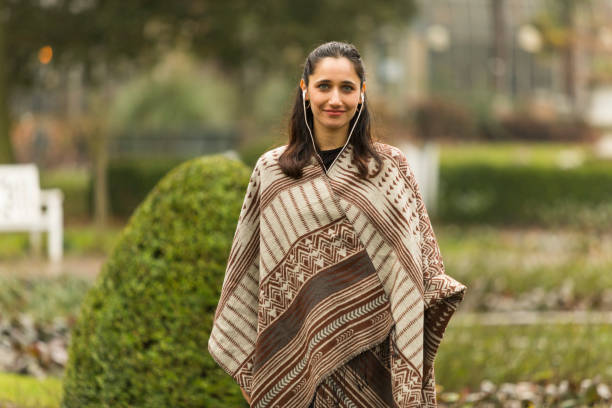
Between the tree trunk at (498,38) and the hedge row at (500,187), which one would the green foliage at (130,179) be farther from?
the tree trunk at (498,38)

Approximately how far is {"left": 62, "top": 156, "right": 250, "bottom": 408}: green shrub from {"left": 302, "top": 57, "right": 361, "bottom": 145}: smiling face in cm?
93

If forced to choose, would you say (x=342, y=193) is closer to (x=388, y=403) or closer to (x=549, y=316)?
(x=388, y=403)

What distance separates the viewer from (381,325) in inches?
98.1

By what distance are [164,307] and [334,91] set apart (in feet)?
3.85

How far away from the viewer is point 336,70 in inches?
97.7

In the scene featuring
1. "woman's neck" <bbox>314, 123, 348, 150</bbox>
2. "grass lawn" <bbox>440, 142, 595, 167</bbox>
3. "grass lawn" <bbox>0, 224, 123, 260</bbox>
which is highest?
"woman's neck" <bbox>314, 123, 348, 150</bbox>

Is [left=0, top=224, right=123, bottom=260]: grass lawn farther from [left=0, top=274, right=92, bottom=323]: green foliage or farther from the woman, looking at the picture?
the woman

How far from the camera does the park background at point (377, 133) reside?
4516 mm

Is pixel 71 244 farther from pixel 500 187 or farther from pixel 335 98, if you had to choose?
pixel 335 98

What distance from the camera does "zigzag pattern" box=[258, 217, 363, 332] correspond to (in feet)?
8.18

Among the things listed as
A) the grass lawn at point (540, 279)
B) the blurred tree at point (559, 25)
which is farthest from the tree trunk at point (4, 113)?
the blurred tree at point (559, 25)

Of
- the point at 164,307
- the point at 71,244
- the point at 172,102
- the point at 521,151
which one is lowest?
the point at 521,151

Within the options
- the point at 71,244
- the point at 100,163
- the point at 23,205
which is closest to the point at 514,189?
the point at 100,163

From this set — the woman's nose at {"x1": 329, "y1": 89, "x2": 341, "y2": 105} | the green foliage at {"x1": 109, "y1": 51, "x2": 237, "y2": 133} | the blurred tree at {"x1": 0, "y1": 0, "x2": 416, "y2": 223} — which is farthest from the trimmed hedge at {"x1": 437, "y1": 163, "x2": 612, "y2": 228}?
the woman's nose at {"x1": 329, "y1": 89, "x2": 341, "y2": 105}
